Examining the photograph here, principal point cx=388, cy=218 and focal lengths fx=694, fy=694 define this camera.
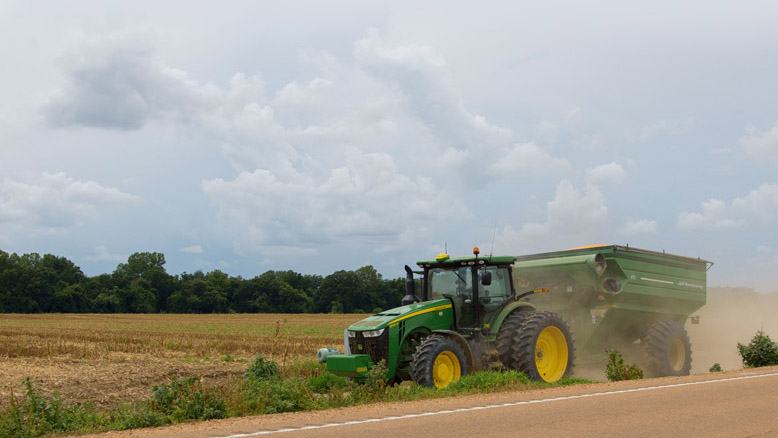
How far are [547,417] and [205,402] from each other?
4921 mm

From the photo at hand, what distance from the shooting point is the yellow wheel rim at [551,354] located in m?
13.7

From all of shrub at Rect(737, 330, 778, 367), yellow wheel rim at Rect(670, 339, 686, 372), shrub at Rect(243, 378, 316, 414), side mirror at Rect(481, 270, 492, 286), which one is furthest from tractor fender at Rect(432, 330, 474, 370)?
shrub at Rect(737, 330, 778, 367)

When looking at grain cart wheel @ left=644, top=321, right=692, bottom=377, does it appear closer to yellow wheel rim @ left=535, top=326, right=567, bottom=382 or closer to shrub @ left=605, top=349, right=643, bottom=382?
shrub @ left=605, top=349, right=643, bottom=382

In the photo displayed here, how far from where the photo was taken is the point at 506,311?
44.2 ft

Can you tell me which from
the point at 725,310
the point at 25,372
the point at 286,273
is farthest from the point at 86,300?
the point at 725,310

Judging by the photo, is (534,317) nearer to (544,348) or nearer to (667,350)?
(544,348)

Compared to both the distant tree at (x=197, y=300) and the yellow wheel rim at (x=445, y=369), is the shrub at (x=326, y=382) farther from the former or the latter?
the distant tree at (x=197, y=300)

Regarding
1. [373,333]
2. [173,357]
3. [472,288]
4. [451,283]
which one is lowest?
[173,357]

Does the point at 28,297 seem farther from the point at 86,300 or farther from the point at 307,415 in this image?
the point at 307,415

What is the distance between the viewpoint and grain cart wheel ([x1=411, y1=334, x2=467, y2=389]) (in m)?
11.8

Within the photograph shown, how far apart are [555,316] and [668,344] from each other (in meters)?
4.46

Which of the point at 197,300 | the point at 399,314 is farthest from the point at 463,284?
the point at 197,300

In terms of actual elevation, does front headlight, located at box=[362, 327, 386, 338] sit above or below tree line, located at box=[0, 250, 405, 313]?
below

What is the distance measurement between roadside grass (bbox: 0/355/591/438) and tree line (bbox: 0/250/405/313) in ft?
299
